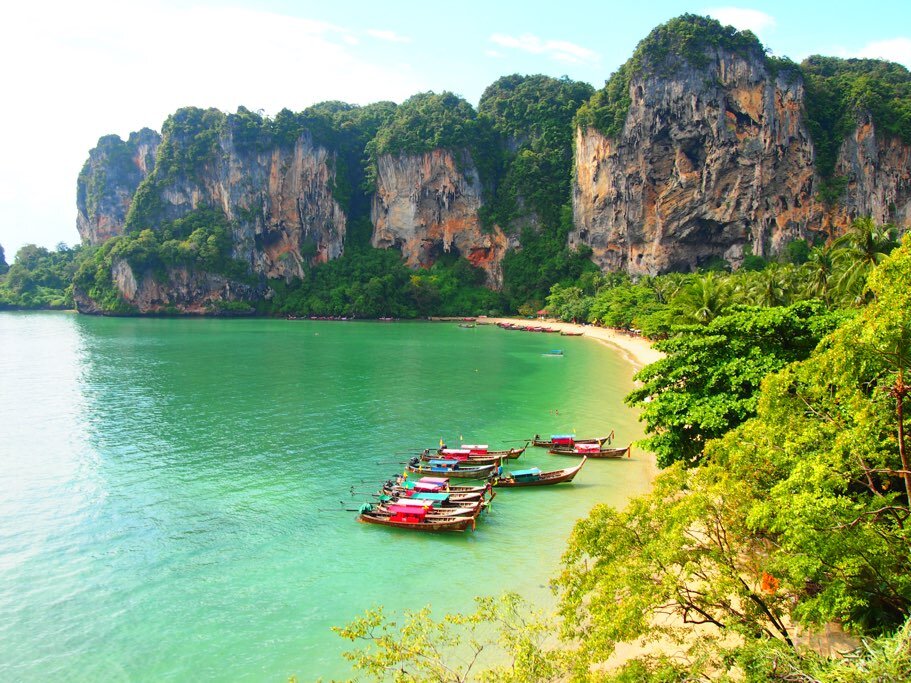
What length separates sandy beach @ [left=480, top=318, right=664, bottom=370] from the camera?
53500 millimetres

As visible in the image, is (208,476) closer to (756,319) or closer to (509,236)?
(756,319)

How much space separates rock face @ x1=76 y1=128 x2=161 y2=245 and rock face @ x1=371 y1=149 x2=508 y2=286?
5467cm

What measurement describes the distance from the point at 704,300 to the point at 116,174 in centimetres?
13178

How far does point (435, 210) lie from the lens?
110 m

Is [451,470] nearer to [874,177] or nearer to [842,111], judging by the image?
[874,177]

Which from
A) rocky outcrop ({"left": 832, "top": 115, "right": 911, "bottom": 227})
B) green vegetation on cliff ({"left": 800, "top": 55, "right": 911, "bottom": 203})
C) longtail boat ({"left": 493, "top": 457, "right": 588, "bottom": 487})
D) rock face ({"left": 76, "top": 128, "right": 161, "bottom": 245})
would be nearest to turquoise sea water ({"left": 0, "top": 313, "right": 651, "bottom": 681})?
longtail boat ({"left": 493, "top": 457, "right": 588, "bottom": 487})

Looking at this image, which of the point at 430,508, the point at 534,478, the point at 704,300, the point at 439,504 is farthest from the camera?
the point at 704,300

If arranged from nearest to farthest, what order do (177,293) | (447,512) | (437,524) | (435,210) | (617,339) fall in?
(437,524)
(447,512)
(617,339)
(177,293)
(435,210)

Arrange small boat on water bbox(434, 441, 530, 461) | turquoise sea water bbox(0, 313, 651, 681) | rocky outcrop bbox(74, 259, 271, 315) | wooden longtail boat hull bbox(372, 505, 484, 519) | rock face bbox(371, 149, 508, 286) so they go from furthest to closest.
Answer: rock face bbox(371, 149, 508, 286) < rocky outcrop bbox(74, 259, 271, 315) < small boat on water bbox(434, 441, 530, 461) < wooden longtail boat hull bbox(372, 505, 484, 519) < turquoise sea water bbox(0, 313, 651, 681)

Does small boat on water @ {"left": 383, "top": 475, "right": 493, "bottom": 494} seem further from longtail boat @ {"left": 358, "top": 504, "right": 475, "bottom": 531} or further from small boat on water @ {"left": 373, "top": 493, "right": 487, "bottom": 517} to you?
longtail boat @ {"left": 358, "top": 504, "right": 475, "bottom": 531}

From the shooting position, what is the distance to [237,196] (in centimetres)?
10831

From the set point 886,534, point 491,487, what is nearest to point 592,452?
point 491,487

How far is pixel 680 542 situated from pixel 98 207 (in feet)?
490

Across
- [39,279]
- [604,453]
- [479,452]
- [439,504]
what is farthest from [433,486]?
[39,279]
